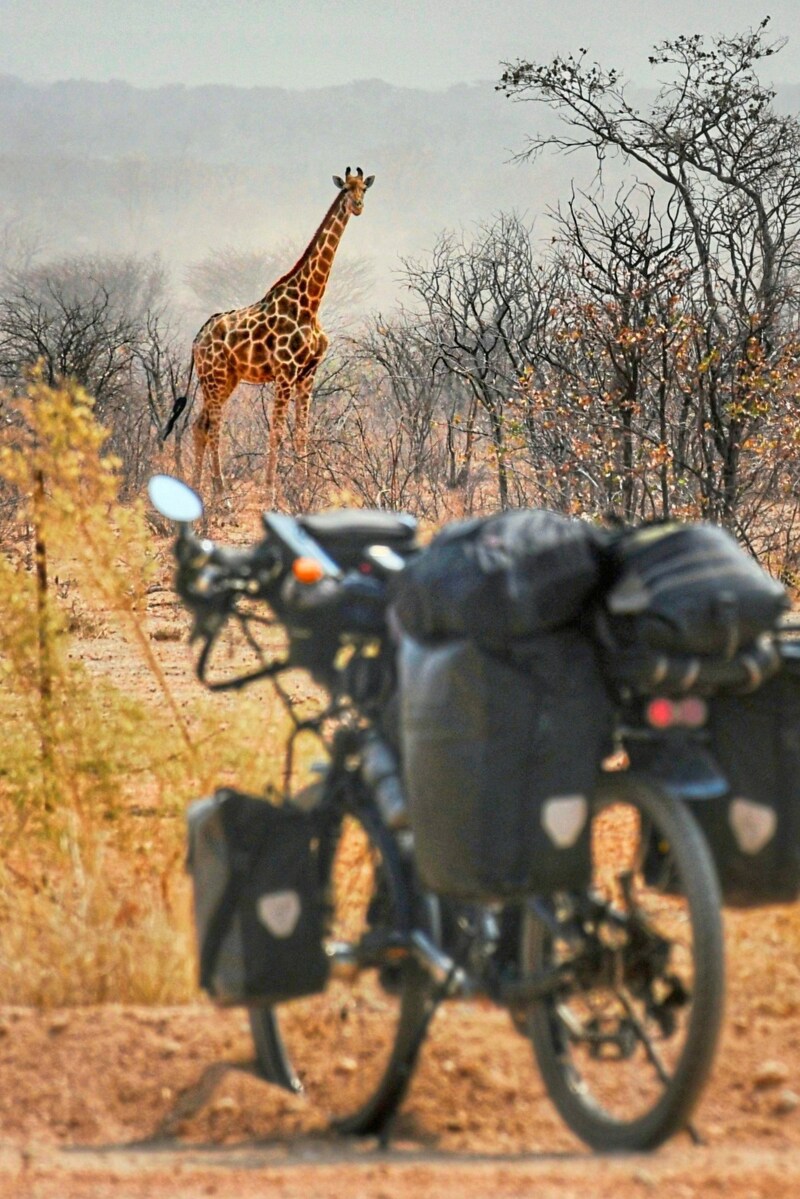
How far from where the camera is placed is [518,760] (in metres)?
2.54

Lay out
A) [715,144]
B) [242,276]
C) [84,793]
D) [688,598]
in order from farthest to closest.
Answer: [242,276]
[715,144]
[84,793]
[688,598]

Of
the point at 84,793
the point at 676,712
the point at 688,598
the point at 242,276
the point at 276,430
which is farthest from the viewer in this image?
the point at 242,276

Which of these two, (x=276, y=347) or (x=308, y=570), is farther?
(x=276, y=347)

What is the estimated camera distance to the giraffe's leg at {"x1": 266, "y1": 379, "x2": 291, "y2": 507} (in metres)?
14.6

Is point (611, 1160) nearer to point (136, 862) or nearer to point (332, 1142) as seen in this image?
point (332, 1142)

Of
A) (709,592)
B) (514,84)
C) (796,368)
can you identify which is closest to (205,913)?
(709,592)

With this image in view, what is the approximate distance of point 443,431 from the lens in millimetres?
25516

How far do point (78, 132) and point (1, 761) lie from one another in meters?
177

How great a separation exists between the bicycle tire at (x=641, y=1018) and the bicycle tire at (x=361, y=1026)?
0.85ft

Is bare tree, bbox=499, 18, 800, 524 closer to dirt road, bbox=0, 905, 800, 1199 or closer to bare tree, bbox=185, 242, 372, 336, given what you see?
dirt road, bbox=0, 905, 800, 1199

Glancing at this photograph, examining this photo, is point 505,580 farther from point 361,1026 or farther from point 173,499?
A: point 361,1026

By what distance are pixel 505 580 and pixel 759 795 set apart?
1.86ft

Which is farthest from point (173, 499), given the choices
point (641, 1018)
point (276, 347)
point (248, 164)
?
point (248, 164)

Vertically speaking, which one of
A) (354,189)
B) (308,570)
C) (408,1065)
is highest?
(354,189)
